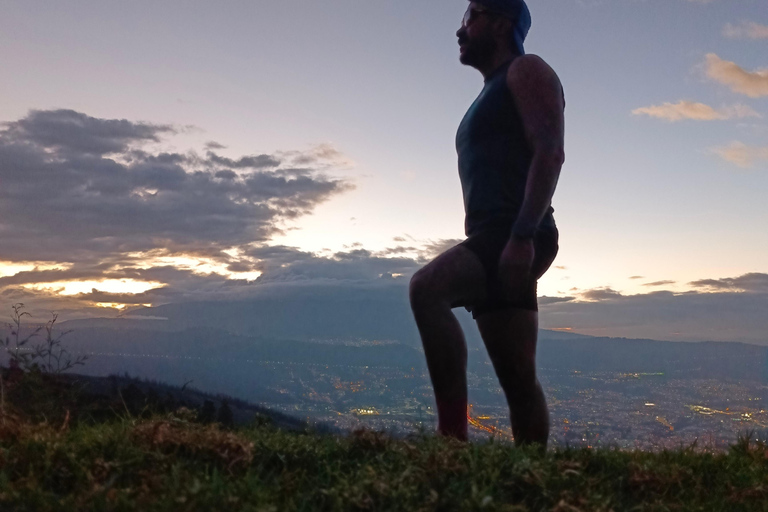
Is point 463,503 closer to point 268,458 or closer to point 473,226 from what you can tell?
point 268,458

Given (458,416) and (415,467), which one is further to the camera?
(458,416)

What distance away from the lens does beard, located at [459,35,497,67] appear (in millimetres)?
5543

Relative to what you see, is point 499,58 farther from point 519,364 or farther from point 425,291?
point 519,364

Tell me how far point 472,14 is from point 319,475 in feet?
13.6

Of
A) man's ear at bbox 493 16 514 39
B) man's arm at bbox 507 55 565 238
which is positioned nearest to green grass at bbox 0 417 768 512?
man's arm at bbox 507 55 565 238

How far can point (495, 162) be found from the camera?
5191 mm

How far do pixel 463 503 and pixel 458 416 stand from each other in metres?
2.08

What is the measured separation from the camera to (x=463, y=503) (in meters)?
2.77

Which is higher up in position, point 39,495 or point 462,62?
point 462,62

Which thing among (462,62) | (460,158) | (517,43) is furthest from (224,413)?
(517,43)

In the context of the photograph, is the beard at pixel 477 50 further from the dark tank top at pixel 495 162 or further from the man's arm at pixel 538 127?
the man's arm at pixel 538 127

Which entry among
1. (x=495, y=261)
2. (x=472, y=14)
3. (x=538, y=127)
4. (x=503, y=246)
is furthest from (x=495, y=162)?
(x=472, y=14)

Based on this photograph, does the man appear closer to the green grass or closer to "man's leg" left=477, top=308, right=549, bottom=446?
"man's leg" left=477, top=308, right=549, bottom=446

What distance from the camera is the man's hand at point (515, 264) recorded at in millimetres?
4801
